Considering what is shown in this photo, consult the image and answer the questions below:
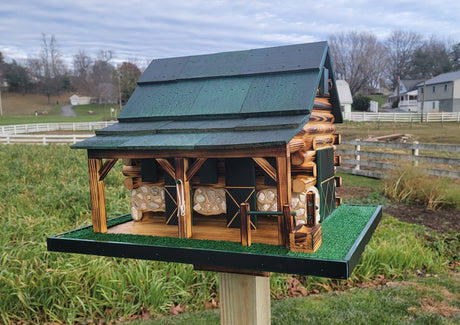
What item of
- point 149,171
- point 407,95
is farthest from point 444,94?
point 149,171

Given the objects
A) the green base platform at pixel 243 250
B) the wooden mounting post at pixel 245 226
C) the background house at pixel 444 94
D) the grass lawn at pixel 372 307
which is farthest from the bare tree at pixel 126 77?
the wooden mounting post at pixel 245 226

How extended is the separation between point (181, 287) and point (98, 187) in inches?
131

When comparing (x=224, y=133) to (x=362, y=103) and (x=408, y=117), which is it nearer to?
(x=408, y=117)

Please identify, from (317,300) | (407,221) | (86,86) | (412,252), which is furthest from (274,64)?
(86,86)

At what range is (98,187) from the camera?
113 inches

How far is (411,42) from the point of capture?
68.7 m

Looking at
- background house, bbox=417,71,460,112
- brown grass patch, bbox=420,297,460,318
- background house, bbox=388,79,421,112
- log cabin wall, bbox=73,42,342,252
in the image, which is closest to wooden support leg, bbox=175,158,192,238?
log cabin wall, bbox=73,42,342,252

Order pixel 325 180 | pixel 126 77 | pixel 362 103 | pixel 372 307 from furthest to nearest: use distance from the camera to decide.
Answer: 1. pixel 126 77
2. pixel 362 103
3. pixel 372 307
4. pixel 325 180

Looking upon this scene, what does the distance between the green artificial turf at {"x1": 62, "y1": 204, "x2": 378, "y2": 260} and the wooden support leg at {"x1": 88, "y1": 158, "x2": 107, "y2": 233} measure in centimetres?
8

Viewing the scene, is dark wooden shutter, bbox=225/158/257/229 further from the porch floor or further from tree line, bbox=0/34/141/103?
tree line, bbox=0/34/141/103

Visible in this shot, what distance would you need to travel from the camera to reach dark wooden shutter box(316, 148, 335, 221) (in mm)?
3084

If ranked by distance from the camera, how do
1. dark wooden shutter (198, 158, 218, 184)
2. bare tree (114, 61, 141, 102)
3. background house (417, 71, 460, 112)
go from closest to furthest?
dark wooden shutter (198, 158, 218, 184), background house (417, 71, 460, 112), bare tree (114, 61, 141, 102)

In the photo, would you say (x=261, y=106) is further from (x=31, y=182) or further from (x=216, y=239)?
(x=31, y=182)

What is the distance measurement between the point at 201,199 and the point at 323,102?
1.34 metres
